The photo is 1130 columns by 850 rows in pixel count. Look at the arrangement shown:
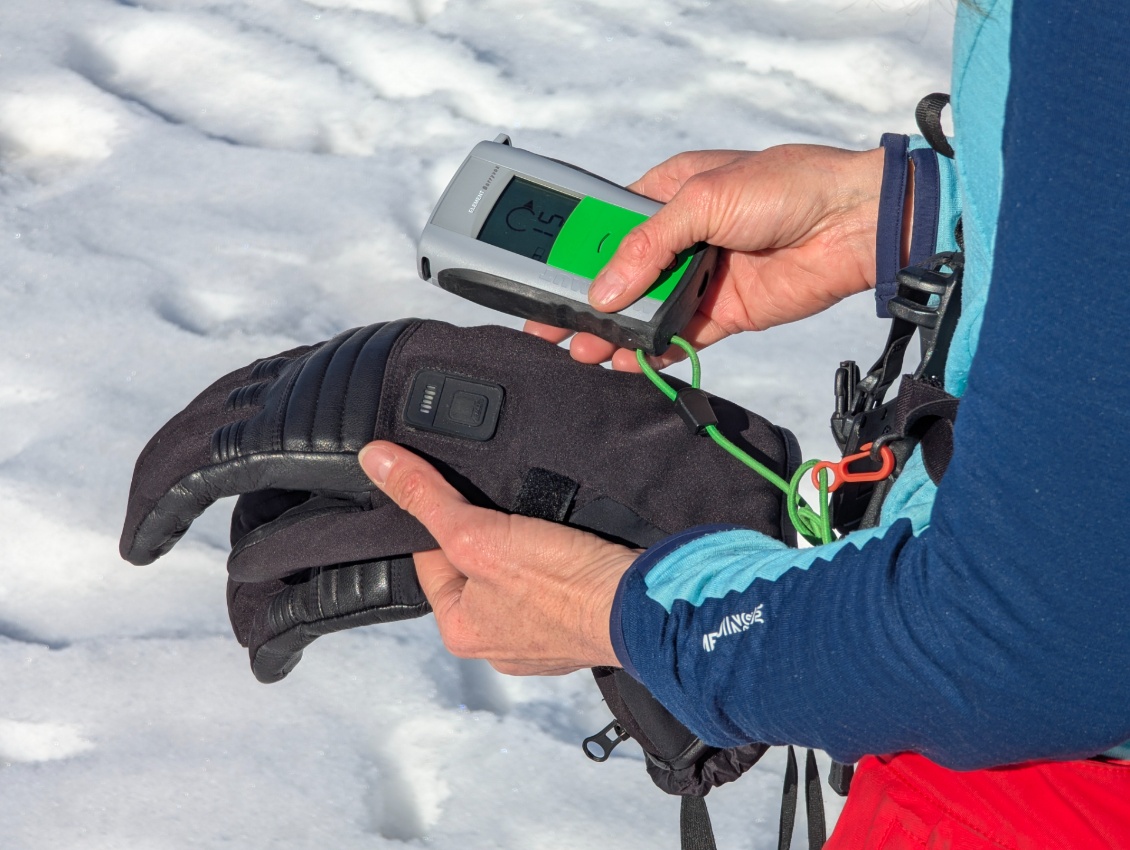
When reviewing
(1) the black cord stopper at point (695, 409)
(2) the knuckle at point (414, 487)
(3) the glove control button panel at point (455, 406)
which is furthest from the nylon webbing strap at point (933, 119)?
(2) the knuckle at point (414, 487)

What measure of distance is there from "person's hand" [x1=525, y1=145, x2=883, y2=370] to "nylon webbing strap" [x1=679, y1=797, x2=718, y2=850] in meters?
0.51

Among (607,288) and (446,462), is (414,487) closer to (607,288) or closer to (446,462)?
(446,462)

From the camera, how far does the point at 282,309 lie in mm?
1894

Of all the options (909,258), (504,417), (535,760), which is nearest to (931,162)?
(909,258)

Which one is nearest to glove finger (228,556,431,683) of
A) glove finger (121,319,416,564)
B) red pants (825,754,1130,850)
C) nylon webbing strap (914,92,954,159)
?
glove finger (121,319,416,564)

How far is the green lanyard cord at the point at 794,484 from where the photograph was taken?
37.5 inches

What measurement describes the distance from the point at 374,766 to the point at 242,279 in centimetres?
95

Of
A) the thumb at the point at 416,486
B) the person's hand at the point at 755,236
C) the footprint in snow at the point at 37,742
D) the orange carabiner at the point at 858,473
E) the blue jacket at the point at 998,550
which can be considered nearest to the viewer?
the blue jacket at the point at 998,550

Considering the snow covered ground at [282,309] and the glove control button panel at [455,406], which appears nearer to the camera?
the glove control button panel at [455,406]

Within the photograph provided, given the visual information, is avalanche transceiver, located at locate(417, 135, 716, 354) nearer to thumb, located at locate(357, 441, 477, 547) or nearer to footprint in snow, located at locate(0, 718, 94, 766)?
thumb, located at locate(357, 441, 477, 547)

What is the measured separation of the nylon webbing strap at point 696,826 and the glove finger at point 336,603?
14.7 inches

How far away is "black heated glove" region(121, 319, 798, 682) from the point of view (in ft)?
3.48

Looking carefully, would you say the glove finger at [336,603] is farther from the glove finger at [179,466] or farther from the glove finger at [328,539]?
the glove finger at [179,466]

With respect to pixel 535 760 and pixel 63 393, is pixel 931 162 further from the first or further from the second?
pixel 63 393
